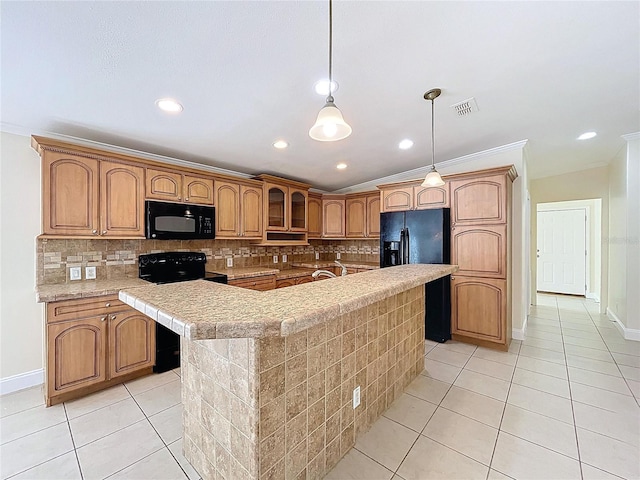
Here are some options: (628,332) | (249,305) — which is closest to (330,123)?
(249,305)

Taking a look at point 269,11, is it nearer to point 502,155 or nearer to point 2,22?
point 2,22

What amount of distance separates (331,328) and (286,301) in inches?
17.1

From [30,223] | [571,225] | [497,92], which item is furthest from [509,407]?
[571,225]

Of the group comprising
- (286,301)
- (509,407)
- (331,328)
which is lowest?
(509,407)

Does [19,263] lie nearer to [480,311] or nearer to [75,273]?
[75,273]

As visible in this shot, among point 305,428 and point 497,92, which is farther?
point 497,92

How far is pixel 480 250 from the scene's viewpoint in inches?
127

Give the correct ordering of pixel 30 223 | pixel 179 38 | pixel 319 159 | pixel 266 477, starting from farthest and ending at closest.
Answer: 1. pixel 319 159
2. pixel 30 223
3. pixel 179 38
4. pixel 266 477

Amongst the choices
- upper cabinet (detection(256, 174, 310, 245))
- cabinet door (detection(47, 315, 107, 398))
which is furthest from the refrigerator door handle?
cabinet door (detection(47, 315, 107, 398))

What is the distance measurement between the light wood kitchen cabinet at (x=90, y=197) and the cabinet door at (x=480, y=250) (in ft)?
11.9

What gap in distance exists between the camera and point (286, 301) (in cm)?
118

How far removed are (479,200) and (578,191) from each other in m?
3.01

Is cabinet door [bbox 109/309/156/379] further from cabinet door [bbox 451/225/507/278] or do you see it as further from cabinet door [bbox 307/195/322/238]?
cabinet door [bbox 451/225/507/278]

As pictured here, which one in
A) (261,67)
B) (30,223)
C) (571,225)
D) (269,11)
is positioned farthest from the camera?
(571,225)
